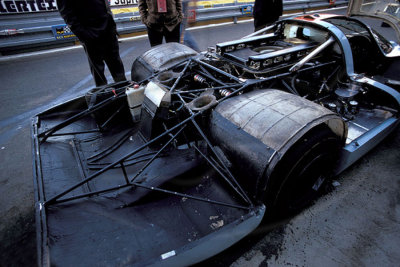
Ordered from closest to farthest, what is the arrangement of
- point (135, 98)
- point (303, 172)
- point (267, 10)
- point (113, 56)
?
point (303, 172)
point (135, 98)
point (113, 56)
point (267, 10)

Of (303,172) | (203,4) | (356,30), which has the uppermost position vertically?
(203,4)

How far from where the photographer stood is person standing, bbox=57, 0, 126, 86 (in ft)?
11.7

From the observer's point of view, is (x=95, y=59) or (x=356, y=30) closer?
(x=356, y=30)

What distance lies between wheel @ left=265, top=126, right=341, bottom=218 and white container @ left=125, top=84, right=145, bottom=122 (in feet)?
6.35

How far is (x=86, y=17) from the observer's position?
370cm

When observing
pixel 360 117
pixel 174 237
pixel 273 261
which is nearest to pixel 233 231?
pixel 174 237

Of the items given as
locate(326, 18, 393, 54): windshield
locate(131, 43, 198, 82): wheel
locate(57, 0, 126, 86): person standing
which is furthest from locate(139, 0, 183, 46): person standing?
locate(326, 18, 393, 54): windshield

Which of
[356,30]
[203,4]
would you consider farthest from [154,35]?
[203,4]

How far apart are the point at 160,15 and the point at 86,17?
5.04 feet

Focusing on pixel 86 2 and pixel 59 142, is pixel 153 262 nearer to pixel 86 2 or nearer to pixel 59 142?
pixel 59 142

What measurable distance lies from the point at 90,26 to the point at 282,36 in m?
3.10

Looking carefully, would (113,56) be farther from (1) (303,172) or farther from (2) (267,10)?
(2) (267,10)

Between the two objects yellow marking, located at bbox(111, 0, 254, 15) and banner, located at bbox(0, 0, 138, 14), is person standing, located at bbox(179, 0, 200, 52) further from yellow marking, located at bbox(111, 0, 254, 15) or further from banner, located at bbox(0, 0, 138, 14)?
banner, located at bbox(0, 0, 138, 14)

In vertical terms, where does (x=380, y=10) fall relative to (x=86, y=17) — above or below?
below
